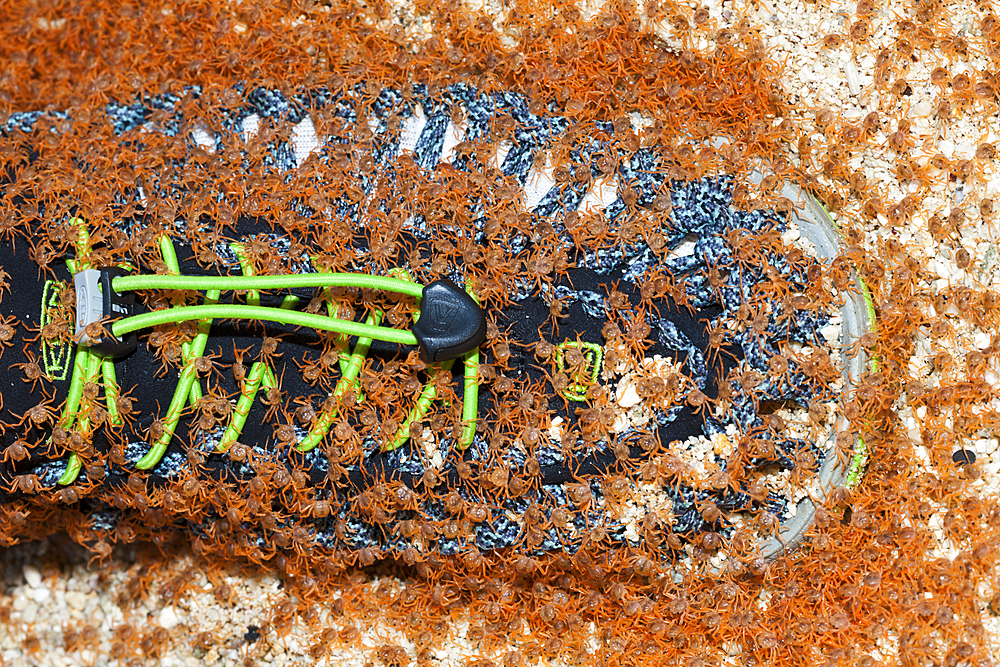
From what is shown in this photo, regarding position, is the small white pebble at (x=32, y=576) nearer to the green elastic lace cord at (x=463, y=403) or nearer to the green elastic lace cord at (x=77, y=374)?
the green elastic lace cord at (x=77, y=374)

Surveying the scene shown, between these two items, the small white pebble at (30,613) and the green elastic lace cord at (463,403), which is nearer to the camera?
the green elastic lace cord at (463,403)

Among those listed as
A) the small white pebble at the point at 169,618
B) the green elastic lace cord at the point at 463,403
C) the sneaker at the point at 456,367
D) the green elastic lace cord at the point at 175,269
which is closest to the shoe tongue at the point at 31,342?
the sneaker at the point at 456,367

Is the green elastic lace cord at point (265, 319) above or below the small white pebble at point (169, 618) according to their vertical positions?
above

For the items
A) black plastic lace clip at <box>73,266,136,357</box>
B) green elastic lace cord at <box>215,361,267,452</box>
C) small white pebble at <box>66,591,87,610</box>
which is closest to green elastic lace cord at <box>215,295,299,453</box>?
green elastic lace cord at <box>215,361,267,452</box>

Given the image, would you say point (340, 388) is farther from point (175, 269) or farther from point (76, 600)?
point (76, 600)

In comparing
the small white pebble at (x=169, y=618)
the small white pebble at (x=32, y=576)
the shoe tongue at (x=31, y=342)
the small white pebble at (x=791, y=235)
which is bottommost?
the small white pebble at (x=32, y=576)

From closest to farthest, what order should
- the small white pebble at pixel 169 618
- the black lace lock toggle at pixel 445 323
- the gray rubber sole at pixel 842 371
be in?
the black lace lock toggle at pixel 445 323, the gray rubber sole at pixel 842 371, the small white pebble at pixel 169 618

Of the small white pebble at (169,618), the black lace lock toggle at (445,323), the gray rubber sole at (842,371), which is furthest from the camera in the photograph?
the small white pebble at (169,618)

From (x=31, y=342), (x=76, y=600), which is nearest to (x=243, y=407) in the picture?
(x=31, y=342)

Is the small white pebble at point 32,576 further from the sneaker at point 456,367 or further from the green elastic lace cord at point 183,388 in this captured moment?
the green elastic lace cord at point 183,388
